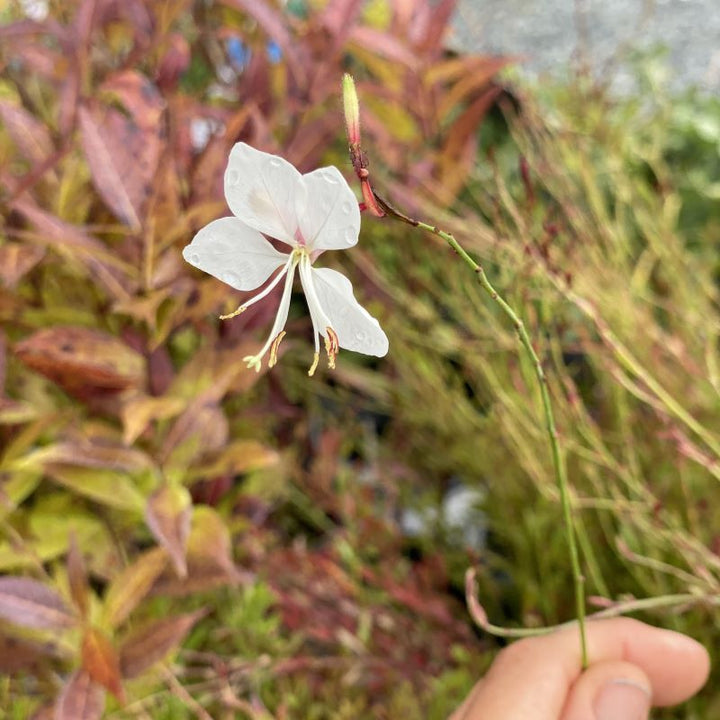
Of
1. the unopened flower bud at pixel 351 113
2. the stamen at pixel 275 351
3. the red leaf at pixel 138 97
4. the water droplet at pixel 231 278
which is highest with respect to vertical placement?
the unopened flower bud at pixel 351 113

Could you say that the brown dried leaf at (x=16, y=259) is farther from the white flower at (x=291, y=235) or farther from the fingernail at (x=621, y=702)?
the fingernail at (x=621, y=702)

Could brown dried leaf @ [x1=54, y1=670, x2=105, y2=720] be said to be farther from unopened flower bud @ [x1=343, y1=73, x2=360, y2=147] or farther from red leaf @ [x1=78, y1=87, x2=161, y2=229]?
unopened flower bud @ [x1=343, y1=73, x2=360, y2=147]

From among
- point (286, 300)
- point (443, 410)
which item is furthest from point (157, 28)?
point (286, 300)

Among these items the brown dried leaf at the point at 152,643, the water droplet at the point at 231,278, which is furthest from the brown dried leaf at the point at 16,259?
the water droplet at the point at 231,278

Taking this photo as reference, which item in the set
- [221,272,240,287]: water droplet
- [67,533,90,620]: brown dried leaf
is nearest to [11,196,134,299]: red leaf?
[67,533,90,620]: brown dried leaf

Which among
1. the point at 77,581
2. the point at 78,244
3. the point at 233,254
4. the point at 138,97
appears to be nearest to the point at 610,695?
the point at 233,254

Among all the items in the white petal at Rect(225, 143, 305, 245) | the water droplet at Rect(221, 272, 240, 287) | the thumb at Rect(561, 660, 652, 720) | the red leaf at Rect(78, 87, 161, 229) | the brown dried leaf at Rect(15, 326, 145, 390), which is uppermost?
the white petal at Rect(225, 143, 305, 245)
